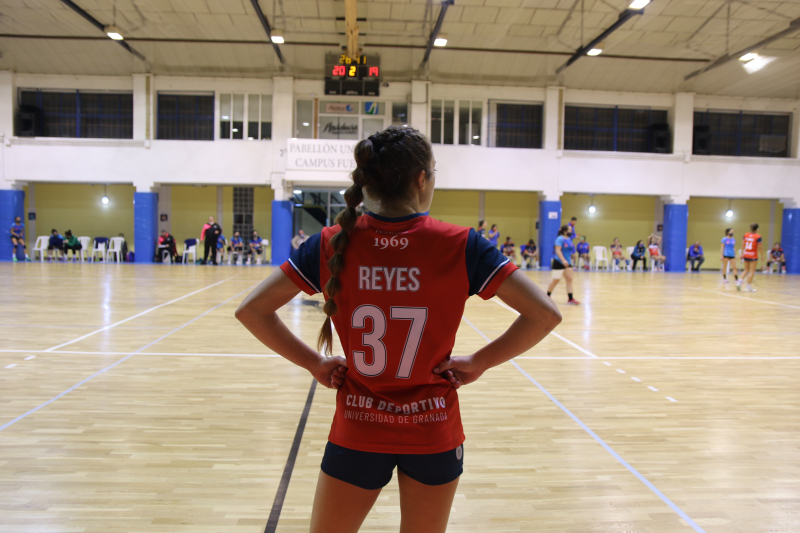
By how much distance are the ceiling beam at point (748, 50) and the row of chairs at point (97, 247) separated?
82.2 feet

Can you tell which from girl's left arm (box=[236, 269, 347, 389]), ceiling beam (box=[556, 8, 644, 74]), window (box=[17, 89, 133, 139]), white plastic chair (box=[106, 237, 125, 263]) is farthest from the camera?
white plastic chair (box=[106, 237, 125, 263])

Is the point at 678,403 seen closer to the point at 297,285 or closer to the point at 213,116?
the point at 297,285

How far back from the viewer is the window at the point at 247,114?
2111 cm

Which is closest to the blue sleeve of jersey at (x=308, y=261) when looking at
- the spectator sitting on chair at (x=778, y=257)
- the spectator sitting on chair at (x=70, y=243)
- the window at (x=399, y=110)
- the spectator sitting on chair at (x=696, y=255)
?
the window at (x=399, y=110)

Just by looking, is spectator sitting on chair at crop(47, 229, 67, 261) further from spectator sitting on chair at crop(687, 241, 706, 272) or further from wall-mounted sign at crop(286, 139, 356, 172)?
spectator sitting on chair at crop(687, 241, 706, 272)

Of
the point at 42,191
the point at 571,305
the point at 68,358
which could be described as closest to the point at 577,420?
the point at 68,358

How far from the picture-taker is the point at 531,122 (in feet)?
71.8

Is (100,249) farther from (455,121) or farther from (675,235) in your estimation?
(675,235)

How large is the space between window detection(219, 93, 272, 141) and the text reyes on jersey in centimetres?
2129

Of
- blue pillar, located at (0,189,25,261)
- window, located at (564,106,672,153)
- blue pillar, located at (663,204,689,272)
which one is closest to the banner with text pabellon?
window, located at (564,106,672,153)

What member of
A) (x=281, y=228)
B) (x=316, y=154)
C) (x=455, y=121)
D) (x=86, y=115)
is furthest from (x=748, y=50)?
(x=86, y=115)

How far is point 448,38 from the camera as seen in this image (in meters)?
18.4

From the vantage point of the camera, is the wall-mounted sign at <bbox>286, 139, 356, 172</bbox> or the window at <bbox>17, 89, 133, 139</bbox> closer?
the wall-mounted sign at <bbox>286, 139, 356, 172</bbox>

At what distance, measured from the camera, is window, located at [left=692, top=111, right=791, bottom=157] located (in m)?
22.7
